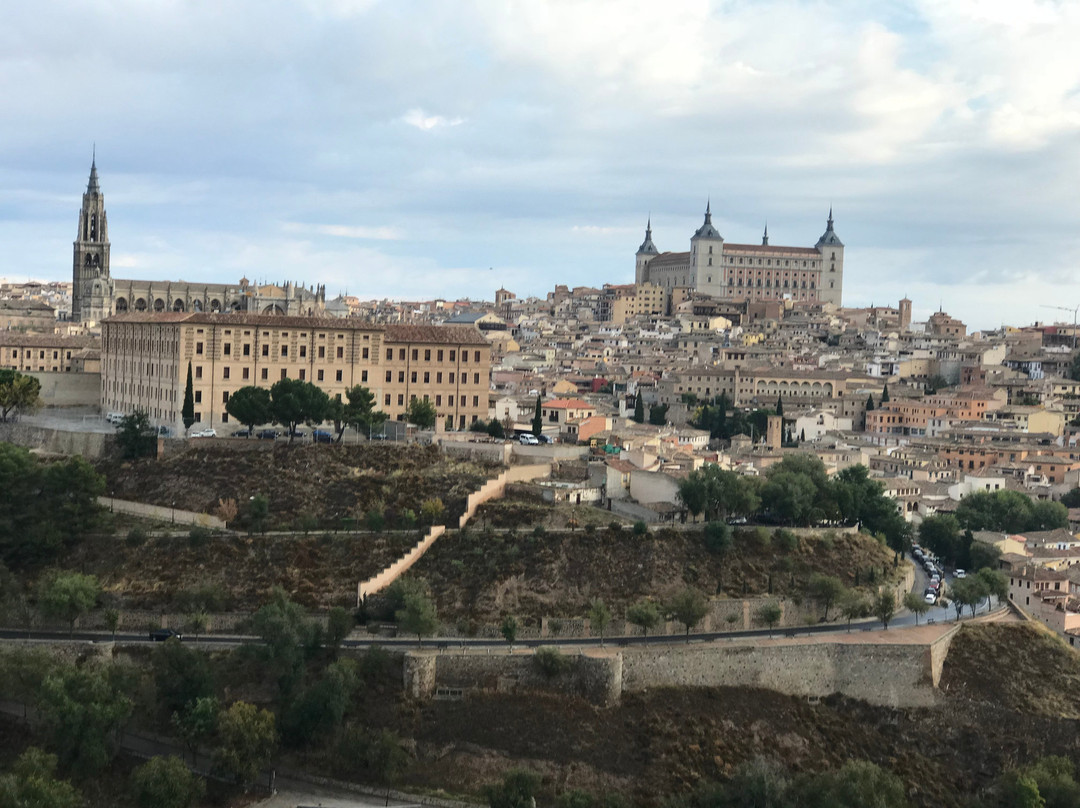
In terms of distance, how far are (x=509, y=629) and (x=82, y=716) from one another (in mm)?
10854

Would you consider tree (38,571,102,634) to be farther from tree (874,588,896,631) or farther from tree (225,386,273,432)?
tree (874,588,896,631)

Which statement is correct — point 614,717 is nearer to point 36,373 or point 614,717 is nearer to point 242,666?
point 242,666

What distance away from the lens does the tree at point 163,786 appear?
110 feet

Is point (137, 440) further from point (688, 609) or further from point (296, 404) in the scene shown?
point (688, 609)

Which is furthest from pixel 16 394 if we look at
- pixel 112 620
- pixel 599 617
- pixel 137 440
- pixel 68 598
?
pixel 599 617

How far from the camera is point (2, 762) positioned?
3600 cm

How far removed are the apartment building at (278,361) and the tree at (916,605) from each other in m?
19.8

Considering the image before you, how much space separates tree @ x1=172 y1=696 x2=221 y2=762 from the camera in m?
36.3

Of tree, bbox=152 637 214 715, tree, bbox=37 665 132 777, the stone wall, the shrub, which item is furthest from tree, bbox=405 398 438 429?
tree, bbox=37 665 132 777

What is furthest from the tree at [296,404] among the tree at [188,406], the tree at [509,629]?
the tree at [509,629]

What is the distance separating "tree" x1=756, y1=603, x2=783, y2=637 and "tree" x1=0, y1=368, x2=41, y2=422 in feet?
92.5

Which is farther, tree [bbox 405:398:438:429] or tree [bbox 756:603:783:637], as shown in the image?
tree [bbox 405:398:438:429]

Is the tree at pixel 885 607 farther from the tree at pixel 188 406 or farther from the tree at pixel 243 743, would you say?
the tree at pixel 188 406

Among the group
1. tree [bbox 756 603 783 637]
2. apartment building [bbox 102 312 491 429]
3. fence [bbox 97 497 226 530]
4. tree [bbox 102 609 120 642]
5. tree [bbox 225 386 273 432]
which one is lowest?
tree [bbox 102 609 120 642]
